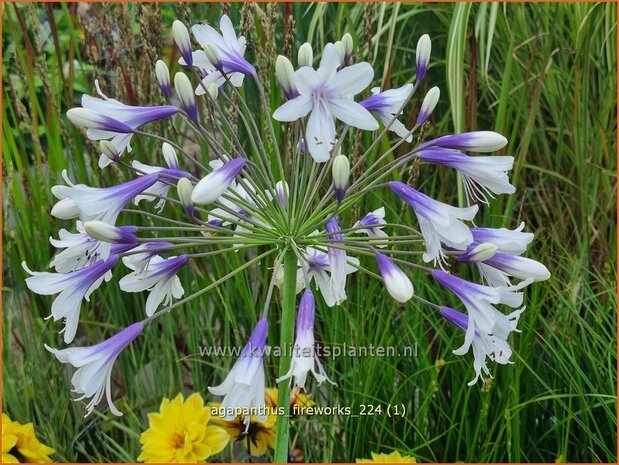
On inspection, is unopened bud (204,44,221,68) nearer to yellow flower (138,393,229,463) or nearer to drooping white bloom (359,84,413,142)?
drooping white bloom (359,84,413,142)

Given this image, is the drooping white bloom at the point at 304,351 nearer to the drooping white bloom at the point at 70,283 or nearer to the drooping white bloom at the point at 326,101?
the drooping white bloom at the point at 326,101

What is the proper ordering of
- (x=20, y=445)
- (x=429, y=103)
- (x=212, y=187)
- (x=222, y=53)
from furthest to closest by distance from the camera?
(x=20, y=445) → (x=222, y=53) → (x=429, y=103) → (x=212, y=187)

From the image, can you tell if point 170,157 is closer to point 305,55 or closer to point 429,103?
point 305,55

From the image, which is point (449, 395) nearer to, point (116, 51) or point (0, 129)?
point (116, 51)

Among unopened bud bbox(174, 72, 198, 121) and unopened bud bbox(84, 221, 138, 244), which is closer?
unopened bud bbox(84, 221, 138, 244)

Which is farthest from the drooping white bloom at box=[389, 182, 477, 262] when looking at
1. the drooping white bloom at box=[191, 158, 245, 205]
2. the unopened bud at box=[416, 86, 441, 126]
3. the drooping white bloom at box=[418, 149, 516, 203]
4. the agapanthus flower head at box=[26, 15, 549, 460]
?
the drooping white bloom at box=[191, 158, 245, 205]

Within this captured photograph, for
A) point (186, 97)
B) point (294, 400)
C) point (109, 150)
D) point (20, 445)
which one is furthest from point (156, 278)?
point (20, 445)

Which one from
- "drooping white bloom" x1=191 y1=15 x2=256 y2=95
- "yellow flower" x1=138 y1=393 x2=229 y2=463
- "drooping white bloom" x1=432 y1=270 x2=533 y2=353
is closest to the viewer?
"drooping white bloom" x1=432 y1=270 x2=533 y2=353
